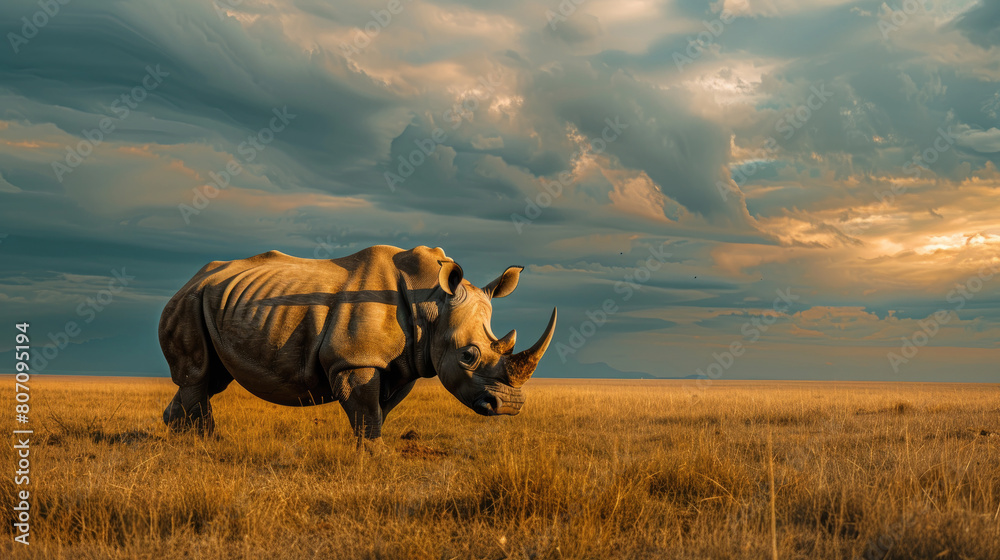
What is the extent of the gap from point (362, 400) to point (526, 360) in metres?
1.85

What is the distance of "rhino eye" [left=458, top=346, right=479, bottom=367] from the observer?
703 centimetres

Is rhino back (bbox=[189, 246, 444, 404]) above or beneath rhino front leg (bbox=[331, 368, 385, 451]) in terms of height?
above

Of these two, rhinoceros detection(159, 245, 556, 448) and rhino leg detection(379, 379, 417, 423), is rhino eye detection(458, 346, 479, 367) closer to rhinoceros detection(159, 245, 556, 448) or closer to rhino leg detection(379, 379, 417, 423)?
rhinoceros detection(159, 245, 556, 448)

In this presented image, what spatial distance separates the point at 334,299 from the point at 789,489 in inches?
198

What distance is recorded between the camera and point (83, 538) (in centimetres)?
416

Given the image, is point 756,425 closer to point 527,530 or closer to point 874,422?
point 874,422

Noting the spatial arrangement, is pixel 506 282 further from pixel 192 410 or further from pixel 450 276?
pixel 192 410

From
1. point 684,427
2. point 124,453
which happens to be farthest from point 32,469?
point 684,427

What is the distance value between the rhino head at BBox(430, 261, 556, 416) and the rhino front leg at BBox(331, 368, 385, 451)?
2.44ft

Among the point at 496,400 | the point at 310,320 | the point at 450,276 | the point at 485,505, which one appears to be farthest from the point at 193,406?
the point at 485,505

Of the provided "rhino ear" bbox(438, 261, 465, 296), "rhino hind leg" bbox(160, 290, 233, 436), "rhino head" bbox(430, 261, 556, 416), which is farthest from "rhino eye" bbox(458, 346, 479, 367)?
"rhino hind leg" bbox(160, 290, 233, 436)

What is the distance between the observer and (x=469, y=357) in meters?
7.07

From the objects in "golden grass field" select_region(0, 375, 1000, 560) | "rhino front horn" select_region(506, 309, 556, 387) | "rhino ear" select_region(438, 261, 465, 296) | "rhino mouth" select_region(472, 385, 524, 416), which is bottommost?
"golden grass field" select_region(0, 375, 1000, 560)

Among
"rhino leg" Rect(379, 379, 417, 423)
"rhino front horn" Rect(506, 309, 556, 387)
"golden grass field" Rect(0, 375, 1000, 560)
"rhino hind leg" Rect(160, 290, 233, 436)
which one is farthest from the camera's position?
"rhino hind leg" Rect(160, 290, 233, 436)
